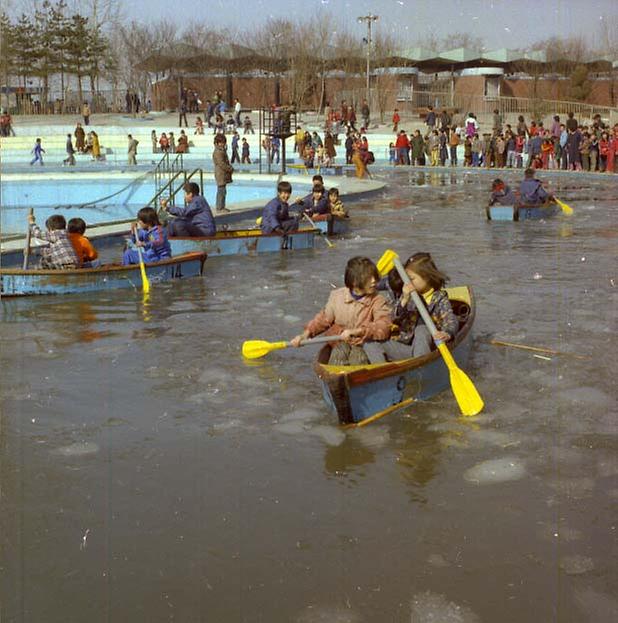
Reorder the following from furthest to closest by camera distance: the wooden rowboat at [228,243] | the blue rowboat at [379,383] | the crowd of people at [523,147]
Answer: the crowd of people at [523,147]
the wooden rowboat at [228,243]
the blue rowboat at [379,383]

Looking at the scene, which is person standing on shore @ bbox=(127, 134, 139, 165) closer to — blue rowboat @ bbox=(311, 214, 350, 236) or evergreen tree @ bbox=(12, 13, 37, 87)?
blue rowboat @ bbox=(311, 214, 350, 236)

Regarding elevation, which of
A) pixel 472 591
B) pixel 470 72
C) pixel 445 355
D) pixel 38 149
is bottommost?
pixel 472 591

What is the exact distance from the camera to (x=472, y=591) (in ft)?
15.2

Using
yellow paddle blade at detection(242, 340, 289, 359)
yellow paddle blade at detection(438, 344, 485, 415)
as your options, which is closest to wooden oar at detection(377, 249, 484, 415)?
yellow paddle blade at detection(438, 344, 485, 415)

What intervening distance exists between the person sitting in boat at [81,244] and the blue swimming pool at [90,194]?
14.7 m

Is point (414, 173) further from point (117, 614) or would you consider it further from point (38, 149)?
point (117, 614)

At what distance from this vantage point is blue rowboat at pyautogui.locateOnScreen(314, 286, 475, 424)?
658cm

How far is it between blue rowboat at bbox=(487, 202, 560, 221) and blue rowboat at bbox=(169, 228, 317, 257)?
5.33 m

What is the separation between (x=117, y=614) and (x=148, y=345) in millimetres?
5028

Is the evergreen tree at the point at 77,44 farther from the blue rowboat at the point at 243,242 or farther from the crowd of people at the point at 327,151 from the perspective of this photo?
the blue rowboat at the point at 243,242

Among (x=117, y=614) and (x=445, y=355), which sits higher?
(x=445, y=355)

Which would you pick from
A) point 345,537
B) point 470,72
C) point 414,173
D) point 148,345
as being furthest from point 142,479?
point 470,72

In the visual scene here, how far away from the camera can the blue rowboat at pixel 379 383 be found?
6580 mm

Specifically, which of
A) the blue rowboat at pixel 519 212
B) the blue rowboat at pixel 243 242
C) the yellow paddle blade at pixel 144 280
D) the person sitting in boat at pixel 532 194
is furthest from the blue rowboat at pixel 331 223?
the yellow paddle blade at pixel 144 280
